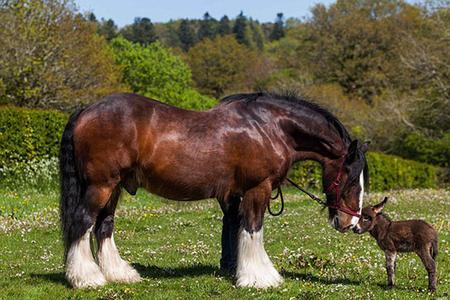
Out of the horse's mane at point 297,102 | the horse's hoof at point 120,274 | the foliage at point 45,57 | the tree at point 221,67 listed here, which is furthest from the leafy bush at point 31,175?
the tree at point 221,67

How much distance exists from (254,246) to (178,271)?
5.57 ft

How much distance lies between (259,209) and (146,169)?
159cm

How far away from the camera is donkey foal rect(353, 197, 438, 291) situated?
7918 millimetres

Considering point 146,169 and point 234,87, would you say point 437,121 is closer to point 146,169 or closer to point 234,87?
point 234,87

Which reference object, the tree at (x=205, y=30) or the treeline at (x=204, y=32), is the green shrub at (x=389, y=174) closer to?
the treeline at (x=204, y=32)

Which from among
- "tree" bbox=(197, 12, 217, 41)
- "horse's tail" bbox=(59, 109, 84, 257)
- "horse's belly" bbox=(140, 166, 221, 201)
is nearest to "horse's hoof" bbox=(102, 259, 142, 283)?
"horse's tail" bbox=(59, 109, 84, 257)

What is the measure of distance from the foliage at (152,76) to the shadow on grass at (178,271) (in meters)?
43.2

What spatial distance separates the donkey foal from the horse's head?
0.16 meters

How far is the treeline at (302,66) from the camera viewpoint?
2980cm

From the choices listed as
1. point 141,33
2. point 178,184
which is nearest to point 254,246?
point 178,184

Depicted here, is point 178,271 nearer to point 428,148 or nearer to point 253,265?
point 253,265

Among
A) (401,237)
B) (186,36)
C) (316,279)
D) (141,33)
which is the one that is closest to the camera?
(401,237)

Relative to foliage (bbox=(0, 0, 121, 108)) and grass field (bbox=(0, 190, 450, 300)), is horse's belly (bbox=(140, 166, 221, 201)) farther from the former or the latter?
foliage (bbox=(0, 0, 121, 108))

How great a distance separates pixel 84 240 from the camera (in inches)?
315
